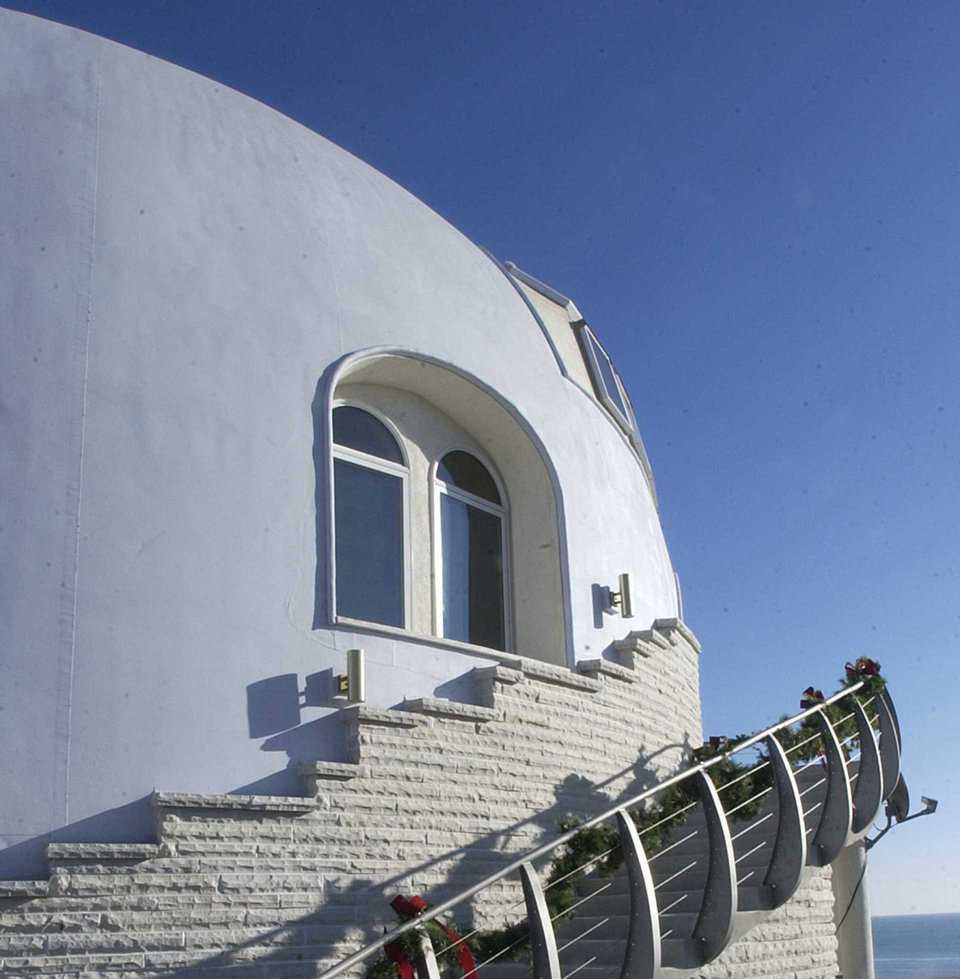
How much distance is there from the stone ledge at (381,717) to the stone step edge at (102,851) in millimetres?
1592

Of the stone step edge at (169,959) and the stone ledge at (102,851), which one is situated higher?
the stone ledge at (102,851)

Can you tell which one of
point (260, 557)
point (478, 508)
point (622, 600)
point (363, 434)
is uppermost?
point (363, 434)

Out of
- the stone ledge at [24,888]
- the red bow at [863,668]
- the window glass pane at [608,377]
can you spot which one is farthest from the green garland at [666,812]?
the window glass pane at [608,377]

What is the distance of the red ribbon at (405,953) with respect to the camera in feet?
21.9

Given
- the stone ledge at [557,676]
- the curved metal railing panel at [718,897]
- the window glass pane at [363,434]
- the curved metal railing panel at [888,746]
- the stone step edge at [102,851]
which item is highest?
the window glass pane at [363,434]

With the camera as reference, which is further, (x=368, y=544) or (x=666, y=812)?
(x=666, y=812)

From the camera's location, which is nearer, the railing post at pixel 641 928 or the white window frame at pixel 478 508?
the railing post at pixel 641 928

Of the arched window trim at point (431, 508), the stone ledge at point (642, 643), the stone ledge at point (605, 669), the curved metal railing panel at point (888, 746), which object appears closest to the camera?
the arched window trim at point (431, 508)

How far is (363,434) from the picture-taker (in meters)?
9.95

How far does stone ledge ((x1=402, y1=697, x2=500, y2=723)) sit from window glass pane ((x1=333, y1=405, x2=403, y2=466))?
212cm

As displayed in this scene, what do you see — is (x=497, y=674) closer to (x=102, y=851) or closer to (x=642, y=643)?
(x=642, y=643)

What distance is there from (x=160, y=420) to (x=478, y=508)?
3586 millimetres

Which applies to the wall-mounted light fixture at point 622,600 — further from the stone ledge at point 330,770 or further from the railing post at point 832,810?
the stone ledge at point 330,770

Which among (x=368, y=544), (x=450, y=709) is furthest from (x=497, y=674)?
(x=368, y=544)
